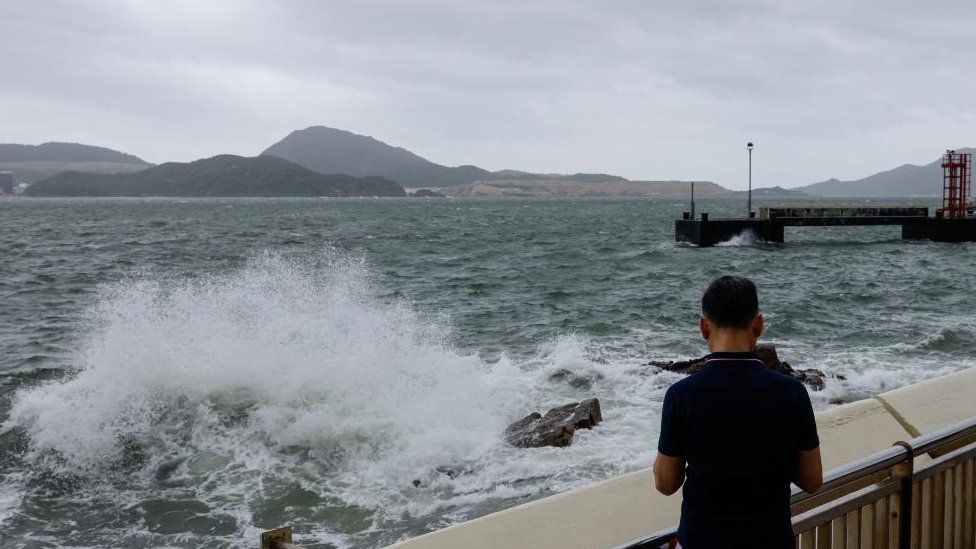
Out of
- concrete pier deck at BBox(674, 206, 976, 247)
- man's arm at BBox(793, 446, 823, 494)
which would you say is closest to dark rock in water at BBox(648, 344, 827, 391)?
man's arm at BBox(793, 446, 823, 494)

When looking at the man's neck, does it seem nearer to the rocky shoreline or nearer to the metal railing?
the metal railing

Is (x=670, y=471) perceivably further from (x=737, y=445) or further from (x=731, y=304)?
(x=731, y=304)

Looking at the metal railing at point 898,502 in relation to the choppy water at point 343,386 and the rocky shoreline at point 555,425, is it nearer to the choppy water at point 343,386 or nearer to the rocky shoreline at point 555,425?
the choppy water at point 343,386

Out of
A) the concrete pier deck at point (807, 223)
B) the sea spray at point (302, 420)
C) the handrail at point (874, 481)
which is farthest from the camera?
the concrete pier deck at point (807, 223)

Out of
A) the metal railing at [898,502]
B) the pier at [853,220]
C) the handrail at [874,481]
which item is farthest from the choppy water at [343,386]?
the pier at [853,220]

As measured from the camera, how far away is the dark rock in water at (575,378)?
14.0 meters

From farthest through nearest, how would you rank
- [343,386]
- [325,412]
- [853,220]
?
[853,220] < [343,386] < [325,412]

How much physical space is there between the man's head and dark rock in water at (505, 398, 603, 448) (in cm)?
827

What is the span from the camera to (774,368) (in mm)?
14148

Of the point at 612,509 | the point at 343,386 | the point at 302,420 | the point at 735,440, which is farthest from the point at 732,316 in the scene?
the point at 343,386

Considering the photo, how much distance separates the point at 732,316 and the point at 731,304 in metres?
0.04

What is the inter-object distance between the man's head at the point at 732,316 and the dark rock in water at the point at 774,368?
1108 cm

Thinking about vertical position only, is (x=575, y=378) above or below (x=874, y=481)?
below

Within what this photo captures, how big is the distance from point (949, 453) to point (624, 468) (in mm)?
6486
